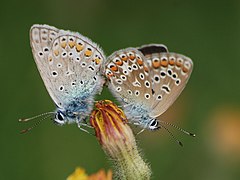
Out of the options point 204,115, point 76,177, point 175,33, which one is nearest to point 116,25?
point 175,33

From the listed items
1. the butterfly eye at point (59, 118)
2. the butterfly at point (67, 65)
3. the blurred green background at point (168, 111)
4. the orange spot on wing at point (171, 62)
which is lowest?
the blurred green background at point (168, 111)

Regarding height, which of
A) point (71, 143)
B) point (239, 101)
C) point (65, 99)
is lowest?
point (71, 143)

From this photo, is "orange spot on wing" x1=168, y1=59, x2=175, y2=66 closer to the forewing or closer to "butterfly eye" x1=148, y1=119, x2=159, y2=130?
the forewing

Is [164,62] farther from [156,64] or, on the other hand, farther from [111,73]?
[111,73]

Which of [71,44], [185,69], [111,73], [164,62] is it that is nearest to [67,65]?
[71,44]

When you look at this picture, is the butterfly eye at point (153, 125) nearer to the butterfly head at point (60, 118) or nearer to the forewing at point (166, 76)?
the forewing at point (166, 76)

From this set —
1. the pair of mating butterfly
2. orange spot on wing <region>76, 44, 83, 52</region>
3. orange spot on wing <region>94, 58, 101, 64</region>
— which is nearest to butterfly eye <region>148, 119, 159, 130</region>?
the pair of mating butterfly

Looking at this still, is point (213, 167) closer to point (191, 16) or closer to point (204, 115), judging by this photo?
point (204, 115)

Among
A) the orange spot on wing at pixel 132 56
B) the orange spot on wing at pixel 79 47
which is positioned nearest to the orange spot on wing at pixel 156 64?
the orange spot on wing at pixel 132 56
